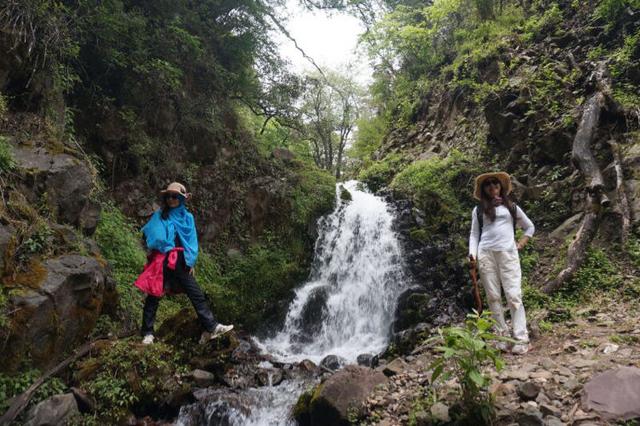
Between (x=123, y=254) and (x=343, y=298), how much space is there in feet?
16.4

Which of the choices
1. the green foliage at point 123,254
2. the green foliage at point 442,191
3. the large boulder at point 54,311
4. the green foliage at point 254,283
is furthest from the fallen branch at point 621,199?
the green foliage at point 123,254

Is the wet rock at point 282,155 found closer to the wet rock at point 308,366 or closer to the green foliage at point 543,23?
the wet rock at point 308,366

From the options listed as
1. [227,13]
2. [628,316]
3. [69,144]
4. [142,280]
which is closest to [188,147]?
[69,144]

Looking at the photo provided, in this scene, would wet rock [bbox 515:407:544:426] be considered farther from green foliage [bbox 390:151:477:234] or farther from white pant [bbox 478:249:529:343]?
green foliage [bbox 390:151:477:234]

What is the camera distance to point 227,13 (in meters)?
10.8

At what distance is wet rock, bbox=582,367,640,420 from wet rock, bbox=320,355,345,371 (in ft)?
14.6

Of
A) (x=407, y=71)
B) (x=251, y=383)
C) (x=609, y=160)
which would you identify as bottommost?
(x=251, y=383)

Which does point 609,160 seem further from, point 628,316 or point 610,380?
point 610,380

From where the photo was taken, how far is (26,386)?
3.87m

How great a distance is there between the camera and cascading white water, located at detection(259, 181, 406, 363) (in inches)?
321

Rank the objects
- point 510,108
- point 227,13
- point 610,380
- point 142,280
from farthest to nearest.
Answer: point 227,13
point 510,108
point 142,280
point 610,380

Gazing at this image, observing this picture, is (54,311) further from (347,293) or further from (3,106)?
(347,293)

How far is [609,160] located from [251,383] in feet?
24.9

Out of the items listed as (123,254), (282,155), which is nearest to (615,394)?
(123,254)
